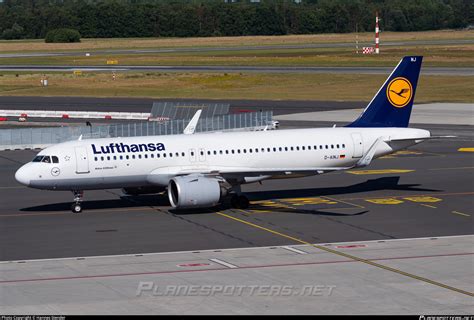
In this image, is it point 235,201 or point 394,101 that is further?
point 394,101

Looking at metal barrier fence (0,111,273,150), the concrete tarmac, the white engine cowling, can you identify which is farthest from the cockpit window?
the concrete tarmac

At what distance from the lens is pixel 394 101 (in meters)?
57.8

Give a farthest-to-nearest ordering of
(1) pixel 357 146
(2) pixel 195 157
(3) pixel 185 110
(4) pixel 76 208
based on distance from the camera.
Answer: (3) pixel 185 110, (1) pixel 357 146, (2) pixel 195 157, (4) pixel 76 208

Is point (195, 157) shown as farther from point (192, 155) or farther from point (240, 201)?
point (240, 201)

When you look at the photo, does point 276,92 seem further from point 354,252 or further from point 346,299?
point 346,299

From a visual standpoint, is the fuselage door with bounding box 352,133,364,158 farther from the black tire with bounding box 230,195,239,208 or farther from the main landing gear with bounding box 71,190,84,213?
the main landing gear with bounding box 71,190,84,213

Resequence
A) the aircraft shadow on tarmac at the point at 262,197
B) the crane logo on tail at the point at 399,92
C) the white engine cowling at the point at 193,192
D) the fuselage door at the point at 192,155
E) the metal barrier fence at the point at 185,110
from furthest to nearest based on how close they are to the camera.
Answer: the metal barrier fence at the point at 185,110
the crane logo on tail at the point at 399,92
the aircraft shadow on tarmac at the point at 262,197
the fuselage door at the point at 192,155
the white engine cowling at the point at 193,192

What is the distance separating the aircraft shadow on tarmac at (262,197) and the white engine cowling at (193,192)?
1879mm

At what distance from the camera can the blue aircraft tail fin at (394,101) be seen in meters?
57.2

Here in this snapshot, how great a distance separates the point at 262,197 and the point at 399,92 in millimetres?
11053

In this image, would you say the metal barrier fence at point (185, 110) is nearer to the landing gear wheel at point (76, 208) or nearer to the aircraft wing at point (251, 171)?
the aircraft wing at point (251, 171)

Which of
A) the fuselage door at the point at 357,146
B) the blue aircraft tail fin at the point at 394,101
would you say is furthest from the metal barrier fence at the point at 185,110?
the fuselage door at the point at 357,146

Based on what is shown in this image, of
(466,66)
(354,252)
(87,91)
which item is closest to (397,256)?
(354,252)

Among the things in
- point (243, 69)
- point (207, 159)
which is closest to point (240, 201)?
point (207, 159)
